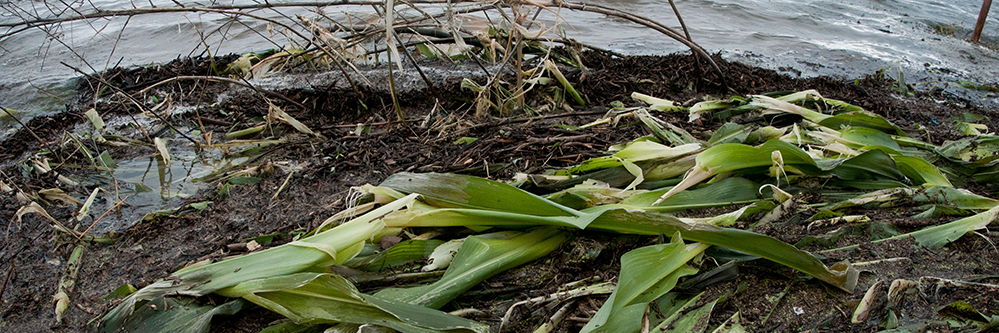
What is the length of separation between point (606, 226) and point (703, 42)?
213 inches

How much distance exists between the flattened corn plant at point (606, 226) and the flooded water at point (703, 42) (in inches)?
62.4

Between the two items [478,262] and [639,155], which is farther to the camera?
[639,155]

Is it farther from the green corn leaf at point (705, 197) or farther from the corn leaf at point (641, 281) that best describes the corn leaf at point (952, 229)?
the corn leaf at point (641, 281)

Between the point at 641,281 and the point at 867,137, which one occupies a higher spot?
the point at 867,137

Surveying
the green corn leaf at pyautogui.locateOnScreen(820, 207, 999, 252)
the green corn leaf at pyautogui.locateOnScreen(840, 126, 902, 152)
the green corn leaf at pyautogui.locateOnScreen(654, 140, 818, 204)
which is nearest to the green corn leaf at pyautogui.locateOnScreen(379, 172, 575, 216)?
the green corn leaf at pyautogui.locateOnScreen(654, 140, 818, 204)

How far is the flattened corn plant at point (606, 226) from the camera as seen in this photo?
1.42 meters

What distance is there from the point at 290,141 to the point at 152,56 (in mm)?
3757

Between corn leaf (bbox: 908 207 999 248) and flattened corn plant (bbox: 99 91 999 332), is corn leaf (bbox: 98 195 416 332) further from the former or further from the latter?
corn leaf (bbox: 908 207 999 248)

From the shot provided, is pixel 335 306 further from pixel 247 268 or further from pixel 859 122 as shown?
pixel 859 122

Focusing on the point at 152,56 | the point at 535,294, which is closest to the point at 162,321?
the point at 535,294

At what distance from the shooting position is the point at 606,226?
5.44 ft

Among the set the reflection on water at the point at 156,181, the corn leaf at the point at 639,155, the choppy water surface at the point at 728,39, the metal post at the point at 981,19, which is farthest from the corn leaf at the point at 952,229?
the metal post at the point at 981,19

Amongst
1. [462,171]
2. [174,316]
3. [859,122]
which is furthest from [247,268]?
[859,122]

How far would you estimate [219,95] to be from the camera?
160 inches
